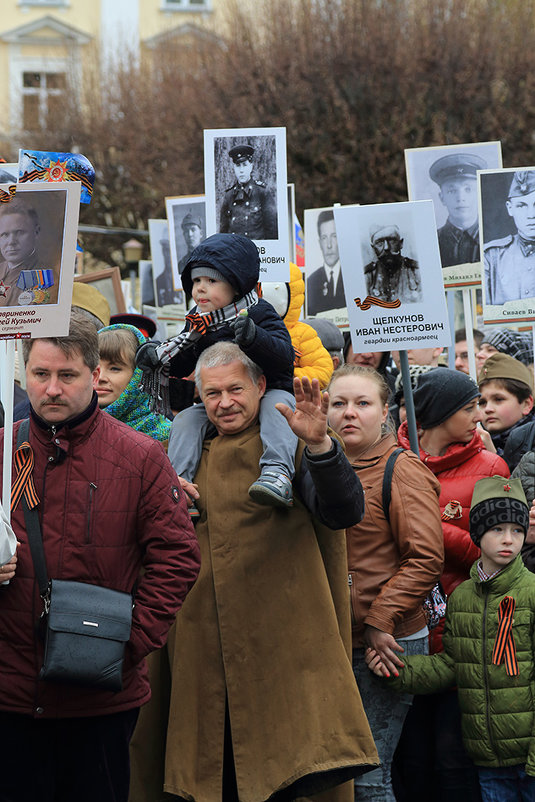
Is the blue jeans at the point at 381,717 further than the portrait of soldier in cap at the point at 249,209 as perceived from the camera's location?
No

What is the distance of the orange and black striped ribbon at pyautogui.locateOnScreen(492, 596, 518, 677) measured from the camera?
4.43 m

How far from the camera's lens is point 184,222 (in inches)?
334

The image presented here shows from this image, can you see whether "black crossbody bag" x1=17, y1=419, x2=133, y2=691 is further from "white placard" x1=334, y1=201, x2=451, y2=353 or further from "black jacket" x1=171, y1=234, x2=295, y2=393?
"white placard" x1=334, y1=201, x2=451, y2=353

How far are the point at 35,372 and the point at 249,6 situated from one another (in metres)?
25.8

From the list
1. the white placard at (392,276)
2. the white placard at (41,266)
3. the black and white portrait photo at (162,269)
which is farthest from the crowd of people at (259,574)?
the black and white portrait photo at (162,269)

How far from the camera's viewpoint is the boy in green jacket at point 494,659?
4.43 meters

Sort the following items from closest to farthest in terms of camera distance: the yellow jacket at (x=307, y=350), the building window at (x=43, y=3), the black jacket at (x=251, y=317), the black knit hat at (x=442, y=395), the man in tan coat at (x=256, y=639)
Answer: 1. the man in tan coat at (x=256, y=639)
2. the black jacket at (x=251, y=317)
3. the black knit hat at (x=442, y=395)
4. the yellow jacket at (x=307, y=350)
5. the building window at (x=43, y=3)

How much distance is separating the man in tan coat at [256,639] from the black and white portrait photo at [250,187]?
201 cm

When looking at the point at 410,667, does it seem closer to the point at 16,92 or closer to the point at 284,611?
the point at 284,611

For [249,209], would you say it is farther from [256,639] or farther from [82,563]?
[82,563]

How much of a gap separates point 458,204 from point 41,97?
2749 cm

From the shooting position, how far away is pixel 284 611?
3.99 metres

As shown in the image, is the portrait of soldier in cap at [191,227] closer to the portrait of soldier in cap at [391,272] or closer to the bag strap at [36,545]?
the portrait of soldier in cap at [391,272]

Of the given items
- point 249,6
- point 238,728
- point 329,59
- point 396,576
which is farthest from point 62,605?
point 249,6
